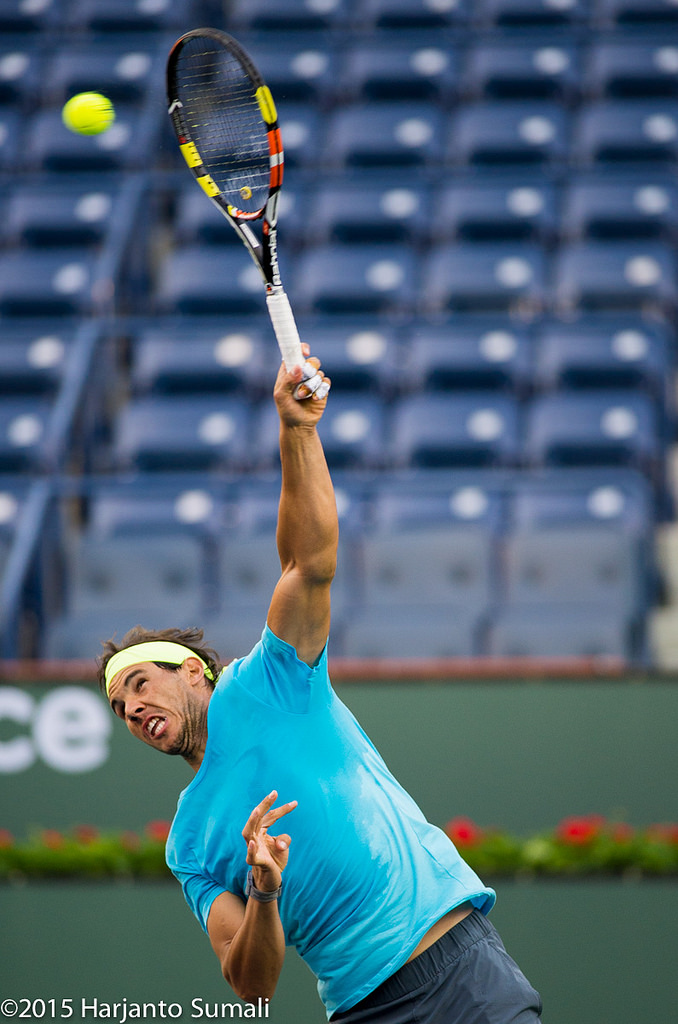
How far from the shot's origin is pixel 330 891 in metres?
2.28

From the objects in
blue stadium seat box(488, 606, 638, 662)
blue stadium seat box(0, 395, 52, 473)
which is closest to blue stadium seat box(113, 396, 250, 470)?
blue stadium seat box(0, 395, 52, 473)

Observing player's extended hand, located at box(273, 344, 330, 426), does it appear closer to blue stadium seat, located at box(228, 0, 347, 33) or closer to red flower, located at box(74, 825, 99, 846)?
red flower, located at box(74, 825, 99, 846)

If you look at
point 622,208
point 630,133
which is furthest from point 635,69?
point 622,208

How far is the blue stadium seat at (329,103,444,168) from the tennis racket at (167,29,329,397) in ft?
18.7

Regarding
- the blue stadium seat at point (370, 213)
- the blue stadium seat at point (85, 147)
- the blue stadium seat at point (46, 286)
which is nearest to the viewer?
the blue stadium seat at point (46, 286)

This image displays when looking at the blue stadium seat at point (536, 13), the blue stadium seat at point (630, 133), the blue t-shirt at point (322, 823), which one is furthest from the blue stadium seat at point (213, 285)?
the blue t-shirt at point (322, 823)

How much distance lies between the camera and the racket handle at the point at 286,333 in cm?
206

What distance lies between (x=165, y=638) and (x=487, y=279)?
5.26 meters

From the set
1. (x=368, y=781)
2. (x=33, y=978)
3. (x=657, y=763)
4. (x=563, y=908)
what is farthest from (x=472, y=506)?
(x=368, y=781)

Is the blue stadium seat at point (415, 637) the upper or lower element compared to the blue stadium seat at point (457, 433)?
lower

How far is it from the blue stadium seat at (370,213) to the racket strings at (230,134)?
5.26 m

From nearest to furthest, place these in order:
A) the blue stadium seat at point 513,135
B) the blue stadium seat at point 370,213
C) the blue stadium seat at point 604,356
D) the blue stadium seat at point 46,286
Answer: the blue stadium seat at point 604,356 < the blue stadium seat at point 46,286 < the blue stadium seat at point 370,213 < the blue stadium seat at point 513,135

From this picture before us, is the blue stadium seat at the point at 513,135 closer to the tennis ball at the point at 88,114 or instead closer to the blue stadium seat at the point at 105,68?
the blue stadium seat at the point at 105,68

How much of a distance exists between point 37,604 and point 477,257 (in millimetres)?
3217
